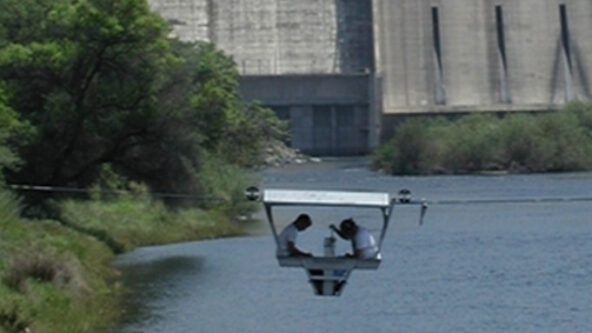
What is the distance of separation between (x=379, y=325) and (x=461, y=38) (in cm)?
6794

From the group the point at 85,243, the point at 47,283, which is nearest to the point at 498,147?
the point at 85,243

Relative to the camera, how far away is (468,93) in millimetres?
94188

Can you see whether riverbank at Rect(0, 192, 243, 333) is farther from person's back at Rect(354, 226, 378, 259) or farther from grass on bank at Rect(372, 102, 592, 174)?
grass on bank at Rect(372, 102, 592, 174)

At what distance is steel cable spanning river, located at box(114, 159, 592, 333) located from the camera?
27875 mm

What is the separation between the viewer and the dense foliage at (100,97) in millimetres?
38625

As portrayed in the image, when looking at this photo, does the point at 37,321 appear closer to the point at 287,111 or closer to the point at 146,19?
the point at 146,19

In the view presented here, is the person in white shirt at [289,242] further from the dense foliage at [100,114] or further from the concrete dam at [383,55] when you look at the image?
the concrete dam at [383,55]

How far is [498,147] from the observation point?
82062mm

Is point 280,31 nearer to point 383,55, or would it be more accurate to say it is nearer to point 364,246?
point 383,55

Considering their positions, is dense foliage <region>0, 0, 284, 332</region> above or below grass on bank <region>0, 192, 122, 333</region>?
above

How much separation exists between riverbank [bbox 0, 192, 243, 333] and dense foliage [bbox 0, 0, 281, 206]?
160cm

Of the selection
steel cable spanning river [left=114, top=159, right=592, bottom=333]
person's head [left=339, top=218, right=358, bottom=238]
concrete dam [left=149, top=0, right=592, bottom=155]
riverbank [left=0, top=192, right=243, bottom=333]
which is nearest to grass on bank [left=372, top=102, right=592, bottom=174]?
concrete dam [left=149, top=0, right=592, bottom=155]

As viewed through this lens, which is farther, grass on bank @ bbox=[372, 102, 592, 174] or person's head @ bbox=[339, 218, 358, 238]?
grass on bank @ bbox=[372, 102, 592, 174]

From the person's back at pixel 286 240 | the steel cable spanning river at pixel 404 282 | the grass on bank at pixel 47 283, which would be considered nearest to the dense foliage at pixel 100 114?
the steel cable spanning river at pixel 404 282
